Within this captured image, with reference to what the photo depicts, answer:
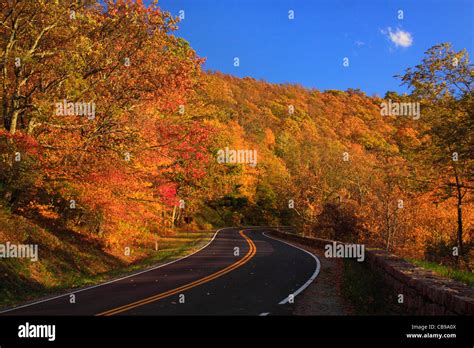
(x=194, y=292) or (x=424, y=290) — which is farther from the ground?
(x=424, y=290)

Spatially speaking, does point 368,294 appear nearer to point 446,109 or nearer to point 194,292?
point 194,292

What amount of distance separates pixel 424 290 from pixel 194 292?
19.6 feet

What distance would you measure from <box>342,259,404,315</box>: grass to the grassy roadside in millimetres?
8757

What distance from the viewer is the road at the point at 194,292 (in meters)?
9.01

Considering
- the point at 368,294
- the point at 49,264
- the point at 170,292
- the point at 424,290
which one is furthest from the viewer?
the point at 49,264

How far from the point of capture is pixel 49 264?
15.2m

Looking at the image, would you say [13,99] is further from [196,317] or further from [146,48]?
[196,317]

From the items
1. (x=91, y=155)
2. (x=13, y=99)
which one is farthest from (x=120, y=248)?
(x=13, y=99)

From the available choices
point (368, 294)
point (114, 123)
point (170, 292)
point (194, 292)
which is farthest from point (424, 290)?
point (114, 123)

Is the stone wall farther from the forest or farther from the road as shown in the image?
the forest

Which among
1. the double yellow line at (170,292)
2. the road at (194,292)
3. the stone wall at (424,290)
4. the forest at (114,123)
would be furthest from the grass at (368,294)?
the forest at (114,123)

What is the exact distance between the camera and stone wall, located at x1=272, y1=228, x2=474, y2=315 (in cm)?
656

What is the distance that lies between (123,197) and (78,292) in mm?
8660

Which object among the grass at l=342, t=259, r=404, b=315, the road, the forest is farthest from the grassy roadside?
the grass at l=342, t=259, r=404, b=315
